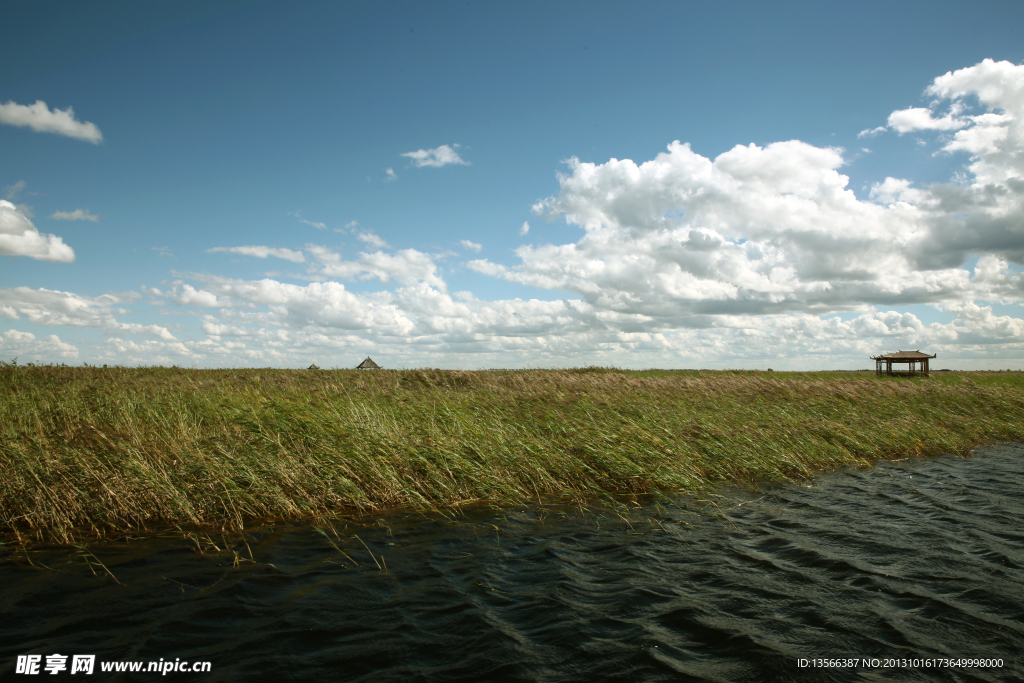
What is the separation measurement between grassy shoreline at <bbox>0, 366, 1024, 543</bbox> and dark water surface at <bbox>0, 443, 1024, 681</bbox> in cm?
91

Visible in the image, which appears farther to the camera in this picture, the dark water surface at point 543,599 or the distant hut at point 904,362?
the distant hut at point 904,362

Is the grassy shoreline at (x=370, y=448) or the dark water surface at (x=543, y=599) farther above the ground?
the grassy shoreline at (x=370, y=448)

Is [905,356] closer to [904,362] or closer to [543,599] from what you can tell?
[904,362]

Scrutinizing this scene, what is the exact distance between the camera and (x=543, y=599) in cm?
516

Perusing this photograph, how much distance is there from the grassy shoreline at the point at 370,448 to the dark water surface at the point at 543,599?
91 centimetres

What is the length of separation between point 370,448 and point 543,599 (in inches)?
203

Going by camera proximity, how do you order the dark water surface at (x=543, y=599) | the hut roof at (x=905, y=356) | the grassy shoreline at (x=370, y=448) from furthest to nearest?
the hut roof at (x=905, y=356)
the grassy shoreline at (x=370, y=448)
the dark water surface at (x=543, y=599)

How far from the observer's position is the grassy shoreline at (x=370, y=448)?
730cm

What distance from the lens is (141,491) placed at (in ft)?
23.9

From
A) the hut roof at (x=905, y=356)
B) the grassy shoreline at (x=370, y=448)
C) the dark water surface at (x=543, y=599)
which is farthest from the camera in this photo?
the hut roof at (x=905, y=356)

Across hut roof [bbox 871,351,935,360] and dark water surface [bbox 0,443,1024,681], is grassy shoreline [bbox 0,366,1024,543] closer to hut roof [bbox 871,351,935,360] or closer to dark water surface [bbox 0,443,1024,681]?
dark water surface [bbox 0,443,1024,681]

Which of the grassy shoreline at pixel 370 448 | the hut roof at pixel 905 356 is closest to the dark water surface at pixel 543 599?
the grassy shoreline at pixel 370 448

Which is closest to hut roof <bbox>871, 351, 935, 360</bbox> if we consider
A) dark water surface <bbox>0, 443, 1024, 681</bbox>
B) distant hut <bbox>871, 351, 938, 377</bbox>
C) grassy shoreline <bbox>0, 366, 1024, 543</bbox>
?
distant hut <bbox>871, 351, 938, 377</bbox>

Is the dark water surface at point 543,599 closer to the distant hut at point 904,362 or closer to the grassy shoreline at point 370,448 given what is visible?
the grassy shoreline at point 370,448
